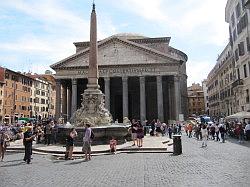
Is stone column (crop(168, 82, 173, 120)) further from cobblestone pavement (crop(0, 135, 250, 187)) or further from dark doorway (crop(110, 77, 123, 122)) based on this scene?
cobblestone pavement (crop(0, 135, 250, 187))

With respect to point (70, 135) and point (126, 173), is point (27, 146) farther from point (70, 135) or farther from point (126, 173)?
point (126, 173)

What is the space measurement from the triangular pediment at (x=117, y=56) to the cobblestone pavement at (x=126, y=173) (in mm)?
31367

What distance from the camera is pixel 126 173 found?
8.30m

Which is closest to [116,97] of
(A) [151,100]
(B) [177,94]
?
(A) [151,100]

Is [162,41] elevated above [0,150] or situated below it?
above

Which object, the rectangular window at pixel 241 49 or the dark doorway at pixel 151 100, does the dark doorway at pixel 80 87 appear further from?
the rectangular window at pixel 241 49

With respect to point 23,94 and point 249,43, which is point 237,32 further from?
point 23,94

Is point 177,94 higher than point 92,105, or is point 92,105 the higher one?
point 177,94

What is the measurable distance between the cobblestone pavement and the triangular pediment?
31.4 meters

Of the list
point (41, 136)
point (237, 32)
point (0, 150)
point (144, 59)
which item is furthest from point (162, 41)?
point (0, 150)

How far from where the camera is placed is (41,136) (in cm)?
1917

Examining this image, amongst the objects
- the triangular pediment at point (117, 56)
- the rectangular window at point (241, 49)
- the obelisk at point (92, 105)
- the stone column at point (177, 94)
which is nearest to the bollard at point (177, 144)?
the obelisk at point (92, 105)

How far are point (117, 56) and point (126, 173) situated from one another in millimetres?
34964

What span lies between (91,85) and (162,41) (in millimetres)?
34243
